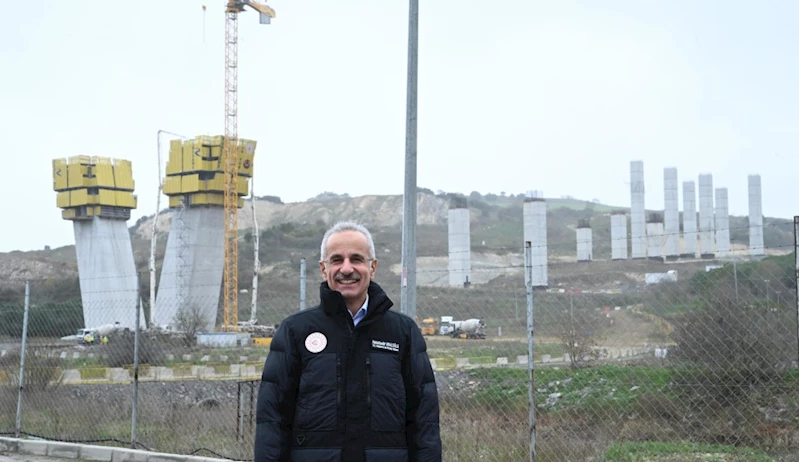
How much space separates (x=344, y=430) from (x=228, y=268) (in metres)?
62.1

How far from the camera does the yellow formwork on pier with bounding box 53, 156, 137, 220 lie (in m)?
51.1

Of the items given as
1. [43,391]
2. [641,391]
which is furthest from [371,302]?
[43,391]

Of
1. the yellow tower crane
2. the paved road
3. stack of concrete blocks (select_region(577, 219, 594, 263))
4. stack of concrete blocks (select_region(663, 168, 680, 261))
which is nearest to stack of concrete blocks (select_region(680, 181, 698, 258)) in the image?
stack of concrete blocks (select_region(663, 168, 680, 261))

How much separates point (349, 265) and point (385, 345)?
408 millimetres

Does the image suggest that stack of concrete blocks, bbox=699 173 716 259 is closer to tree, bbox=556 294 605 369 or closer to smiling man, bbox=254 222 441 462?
tree, bbox=556 294 605 369

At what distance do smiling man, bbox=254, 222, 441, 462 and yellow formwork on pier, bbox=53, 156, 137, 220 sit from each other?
50.6 m

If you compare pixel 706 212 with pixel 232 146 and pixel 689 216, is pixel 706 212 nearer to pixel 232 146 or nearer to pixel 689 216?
pixel 689 216

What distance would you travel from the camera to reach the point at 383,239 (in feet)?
404

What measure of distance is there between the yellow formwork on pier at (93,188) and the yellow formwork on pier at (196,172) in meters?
2.78

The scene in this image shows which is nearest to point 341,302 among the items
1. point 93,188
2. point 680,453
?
point 680,453

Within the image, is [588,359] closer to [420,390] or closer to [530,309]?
[530,309]

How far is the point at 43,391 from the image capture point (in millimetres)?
13352

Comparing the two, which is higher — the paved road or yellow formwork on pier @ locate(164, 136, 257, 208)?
yellow formwork on pier @ locate(164, 136, 257, 208)

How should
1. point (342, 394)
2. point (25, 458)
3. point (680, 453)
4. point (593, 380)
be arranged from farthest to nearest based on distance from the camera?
point (593, 380)
point (25, 458)
point (680, 453)
point (342, 394)
